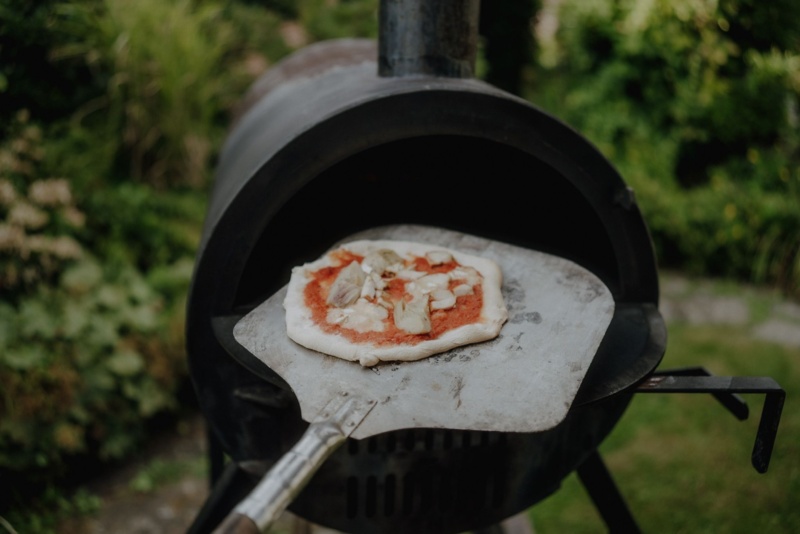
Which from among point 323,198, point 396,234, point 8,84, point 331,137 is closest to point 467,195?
point 396,234

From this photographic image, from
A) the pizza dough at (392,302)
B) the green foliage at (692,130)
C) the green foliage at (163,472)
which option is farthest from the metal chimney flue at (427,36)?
the green foliage at (692,130)

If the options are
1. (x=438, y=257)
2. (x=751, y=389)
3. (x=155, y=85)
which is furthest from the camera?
(x=155, y=85)

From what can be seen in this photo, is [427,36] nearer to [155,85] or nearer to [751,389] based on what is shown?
[751,389]

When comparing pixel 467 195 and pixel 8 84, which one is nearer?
pixel 467 195

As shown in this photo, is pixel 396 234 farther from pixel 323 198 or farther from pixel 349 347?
pixel 349 347

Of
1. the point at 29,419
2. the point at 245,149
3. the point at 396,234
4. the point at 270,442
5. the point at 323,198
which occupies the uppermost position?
the point at 245,149

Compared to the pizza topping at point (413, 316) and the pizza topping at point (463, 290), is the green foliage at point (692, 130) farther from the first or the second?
the pizza topping at point (413, 316)

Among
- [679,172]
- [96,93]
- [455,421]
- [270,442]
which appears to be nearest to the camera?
[455,421]

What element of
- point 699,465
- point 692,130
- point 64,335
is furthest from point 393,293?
point 692,130
